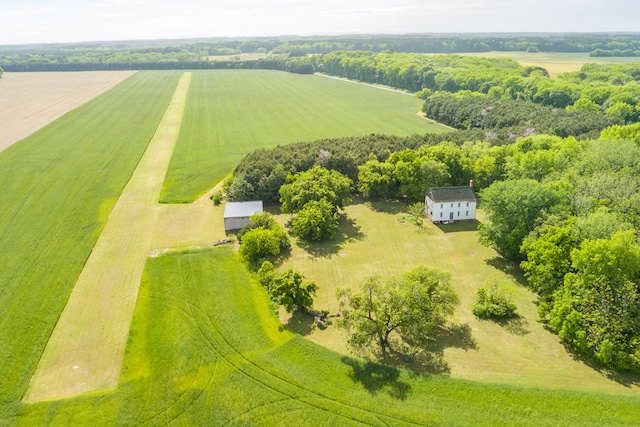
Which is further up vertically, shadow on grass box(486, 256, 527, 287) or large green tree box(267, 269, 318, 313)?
large green tree box(267, 269, 318, 313)

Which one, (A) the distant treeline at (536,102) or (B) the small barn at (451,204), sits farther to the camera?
(A) the distant treeline at (536,102)

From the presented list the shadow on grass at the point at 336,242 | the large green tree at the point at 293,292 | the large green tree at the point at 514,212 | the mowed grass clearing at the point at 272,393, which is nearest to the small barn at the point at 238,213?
the shadow on grass at the point at 336,242

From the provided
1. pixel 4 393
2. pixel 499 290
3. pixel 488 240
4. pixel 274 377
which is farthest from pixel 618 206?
pixel 4 393

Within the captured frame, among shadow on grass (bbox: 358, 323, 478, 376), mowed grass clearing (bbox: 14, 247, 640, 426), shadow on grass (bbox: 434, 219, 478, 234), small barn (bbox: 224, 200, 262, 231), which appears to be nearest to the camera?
mowed grass clearing (bbox: 14, 247, 640, 426)

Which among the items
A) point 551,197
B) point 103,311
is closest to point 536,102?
point 551,197

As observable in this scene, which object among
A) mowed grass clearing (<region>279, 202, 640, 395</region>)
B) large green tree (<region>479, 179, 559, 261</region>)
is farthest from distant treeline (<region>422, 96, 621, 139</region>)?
mowed grass clearing (<region>279, 202, 640, 395</region>)

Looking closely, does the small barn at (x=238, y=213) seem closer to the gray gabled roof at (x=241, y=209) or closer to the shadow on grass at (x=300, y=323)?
the gray gabled roof at (x=241, y=209)

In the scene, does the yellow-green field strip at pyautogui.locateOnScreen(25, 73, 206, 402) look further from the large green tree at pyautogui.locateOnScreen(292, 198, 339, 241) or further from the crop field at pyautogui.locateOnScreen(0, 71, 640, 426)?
the large green tree at pyautogui.locateOnScreen(292, 198, 339, 241)
